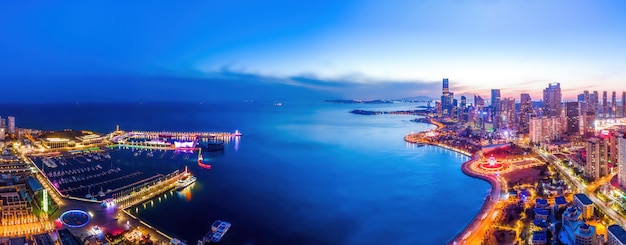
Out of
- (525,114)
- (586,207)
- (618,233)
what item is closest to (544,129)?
(525,114)

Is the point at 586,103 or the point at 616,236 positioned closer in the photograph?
the point at 616,236

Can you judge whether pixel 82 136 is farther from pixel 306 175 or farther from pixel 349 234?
pixel 349 234

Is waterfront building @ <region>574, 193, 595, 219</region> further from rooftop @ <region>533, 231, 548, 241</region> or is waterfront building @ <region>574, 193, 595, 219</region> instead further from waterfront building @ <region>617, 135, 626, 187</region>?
waterfront building @ <region>617, 135, 626, 187</region>

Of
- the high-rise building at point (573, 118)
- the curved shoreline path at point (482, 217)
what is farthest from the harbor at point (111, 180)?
the high-rise building at point (573, 118)

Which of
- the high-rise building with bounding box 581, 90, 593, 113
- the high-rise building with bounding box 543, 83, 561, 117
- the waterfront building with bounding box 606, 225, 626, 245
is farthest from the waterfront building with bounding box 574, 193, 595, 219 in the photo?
the high-rise building with bounding box 581, 90, 593, 113

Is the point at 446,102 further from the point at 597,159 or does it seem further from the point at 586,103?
the point at 597,159

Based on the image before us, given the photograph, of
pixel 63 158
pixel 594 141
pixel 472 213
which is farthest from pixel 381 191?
pixel 63 158
